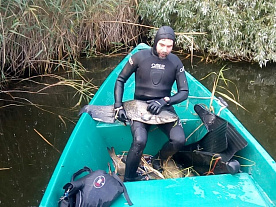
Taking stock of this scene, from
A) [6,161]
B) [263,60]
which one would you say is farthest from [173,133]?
[263,60]

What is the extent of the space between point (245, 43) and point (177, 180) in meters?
4.41

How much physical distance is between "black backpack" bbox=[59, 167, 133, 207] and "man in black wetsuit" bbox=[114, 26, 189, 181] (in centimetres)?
39

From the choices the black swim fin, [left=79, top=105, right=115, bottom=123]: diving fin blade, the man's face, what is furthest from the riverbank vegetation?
the black swim fin

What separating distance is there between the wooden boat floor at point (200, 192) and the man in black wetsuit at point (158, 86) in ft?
1.10

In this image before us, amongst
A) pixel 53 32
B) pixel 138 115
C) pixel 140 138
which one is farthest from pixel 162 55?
pixel 53 32

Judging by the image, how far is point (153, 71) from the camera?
103 inches

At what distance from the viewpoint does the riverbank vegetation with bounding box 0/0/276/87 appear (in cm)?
475

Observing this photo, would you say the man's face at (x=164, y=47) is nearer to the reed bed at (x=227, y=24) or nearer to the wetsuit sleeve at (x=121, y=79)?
the wetsuit sleeve at (x=121, y=79)

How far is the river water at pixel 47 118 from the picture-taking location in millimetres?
3248

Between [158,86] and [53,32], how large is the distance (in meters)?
2.61

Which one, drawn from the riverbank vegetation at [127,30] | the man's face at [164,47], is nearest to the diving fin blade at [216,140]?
the man's face at [164,47]

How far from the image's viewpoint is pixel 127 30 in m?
6.24

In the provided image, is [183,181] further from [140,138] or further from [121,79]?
→ [121,79]

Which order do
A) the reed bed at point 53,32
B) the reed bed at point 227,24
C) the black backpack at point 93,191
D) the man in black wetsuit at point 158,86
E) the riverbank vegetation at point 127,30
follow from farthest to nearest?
the reed bed at point 227,24, the riverbank vegetation at point 127,30, the reed bed at point 53,32, the man in black wetsuit at point 158,86, the black backpack at point 93,191
